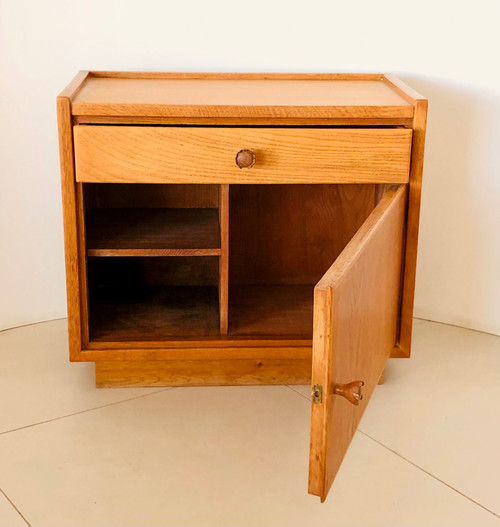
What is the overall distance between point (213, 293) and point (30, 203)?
43cm

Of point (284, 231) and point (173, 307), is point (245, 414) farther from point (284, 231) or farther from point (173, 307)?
point (284, 231)

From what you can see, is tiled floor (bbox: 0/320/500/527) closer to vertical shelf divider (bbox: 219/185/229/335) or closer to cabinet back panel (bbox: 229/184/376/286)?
vertical shelf divider (bbox: 219/185/229/335)

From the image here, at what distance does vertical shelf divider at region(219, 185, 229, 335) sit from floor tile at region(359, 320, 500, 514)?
12.1 inches

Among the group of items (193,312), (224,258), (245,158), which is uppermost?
(245,158)

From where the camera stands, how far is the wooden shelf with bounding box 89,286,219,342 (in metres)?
1.51

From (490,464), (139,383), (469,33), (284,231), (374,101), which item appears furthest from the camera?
(284,231)

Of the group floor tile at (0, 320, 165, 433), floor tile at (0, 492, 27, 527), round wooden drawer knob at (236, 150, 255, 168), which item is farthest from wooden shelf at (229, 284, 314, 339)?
floor tile at (0, 492, 27, 527)

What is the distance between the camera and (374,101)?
4.67ft

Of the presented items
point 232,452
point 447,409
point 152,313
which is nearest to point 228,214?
point 152,313

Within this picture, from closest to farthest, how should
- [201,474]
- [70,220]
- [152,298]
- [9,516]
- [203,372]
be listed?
1. [9,516]
2. [201,474]
3. [70,220]
4. [203,372]
5. [152,298]

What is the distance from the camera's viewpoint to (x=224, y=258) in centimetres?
146

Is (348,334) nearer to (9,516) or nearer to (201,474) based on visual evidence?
(201,474)

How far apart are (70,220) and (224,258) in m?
0.27

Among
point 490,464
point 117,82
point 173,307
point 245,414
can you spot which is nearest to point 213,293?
point 173,307
